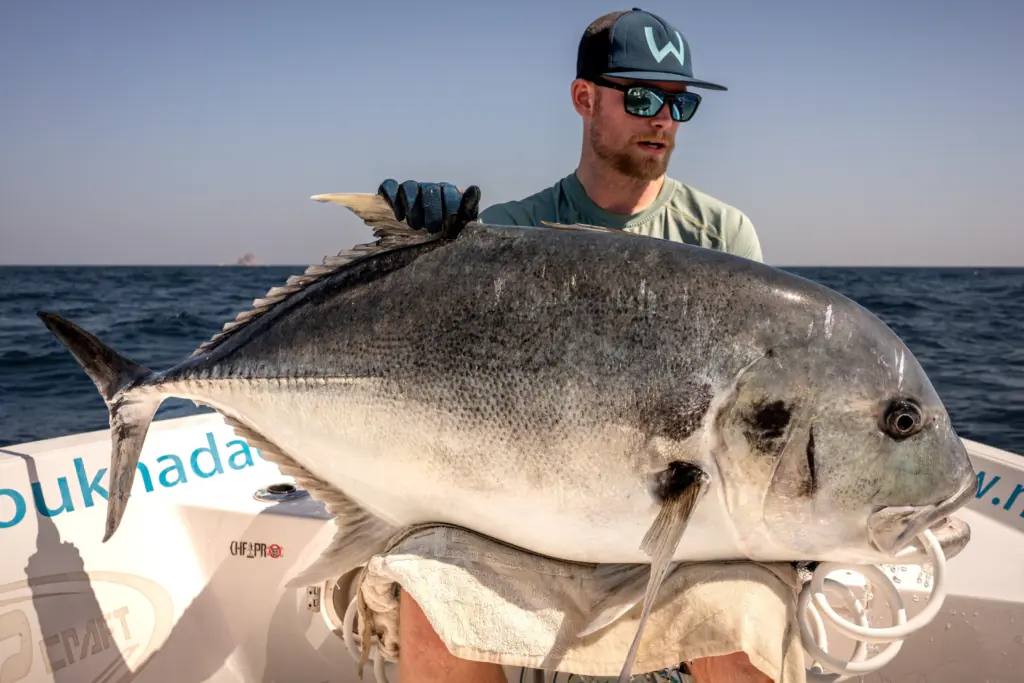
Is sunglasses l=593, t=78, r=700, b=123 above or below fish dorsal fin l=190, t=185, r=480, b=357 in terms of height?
above

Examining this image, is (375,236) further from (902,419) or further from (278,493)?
(278,493)

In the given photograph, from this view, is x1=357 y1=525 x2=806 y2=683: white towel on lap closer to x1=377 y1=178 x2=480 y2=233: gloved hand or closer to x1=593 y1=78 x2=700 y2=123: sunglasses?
x1=377 y1=178 x2=480 y2=233: gloved hand

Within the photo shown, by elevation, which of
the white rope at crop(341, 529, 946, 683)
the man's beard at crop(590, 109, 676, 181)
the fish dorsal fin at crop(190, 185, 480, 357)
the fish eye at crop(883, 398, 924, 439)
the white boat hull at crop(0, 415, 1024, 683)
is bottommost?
the white boat hull at crop(0, 415, 1024, 683)

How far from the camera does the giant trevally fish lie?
63.7 inches

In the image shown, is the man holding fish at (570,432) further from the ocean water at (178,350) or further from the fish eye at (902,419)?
the ocean water at (178,350)

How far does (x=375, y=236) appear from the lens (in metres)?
2.04

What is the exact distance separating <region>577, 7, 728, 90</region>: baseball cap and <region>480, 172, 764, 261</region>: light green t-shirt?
0.43 metres

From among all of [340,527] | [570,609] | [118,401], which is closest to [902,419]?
[570,609]

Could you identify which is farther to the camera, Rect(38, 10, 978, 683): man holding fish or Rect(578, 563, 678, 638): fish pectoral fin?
Rect(578, 563, 678, 638): fish pectoral fin

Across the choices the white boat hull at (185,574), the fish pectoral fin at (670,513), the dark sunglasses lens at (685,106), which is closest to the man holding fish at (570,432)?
the fish pectoral fin at (670,513)

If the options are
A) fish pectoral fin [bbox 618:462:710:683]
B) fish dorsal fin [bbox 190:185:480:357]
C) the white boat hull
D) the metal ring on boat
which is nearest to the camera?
fish pectoral fin [bbox 618:462:710:683]

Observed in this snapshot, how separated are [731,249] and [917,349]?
13.8m

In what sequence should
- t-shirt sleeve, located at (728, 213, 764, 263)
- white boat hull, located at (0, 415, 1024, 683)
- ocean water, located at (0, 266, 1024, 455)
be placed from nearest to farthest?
white boat hull, located at (0, 415, 1024, 683) < t-shirt sleeve, located at (728, 213, 764, 263) < ocean water, located at (0, 266, 1024, 455)

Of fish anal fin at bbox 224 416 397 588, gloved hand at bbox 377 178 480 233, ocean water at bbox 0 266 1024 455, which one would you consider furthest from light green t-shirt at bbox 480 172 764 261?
ocean water at bbox 0 266 1024 455
